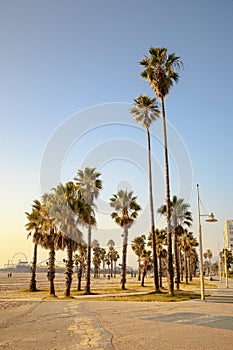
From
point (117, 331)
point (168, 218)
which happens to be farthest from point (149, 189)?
point (117, 331)

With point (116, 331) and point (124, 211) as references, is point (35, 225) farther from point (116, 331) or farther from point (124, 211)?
point (116, 331)

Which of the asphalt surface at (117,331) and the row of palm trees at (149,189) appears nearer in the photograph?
the asphalt surface at (117,331)

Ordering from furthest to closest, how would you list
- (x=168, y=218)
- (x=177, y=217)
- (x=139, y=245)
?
(x=139, y=245) → (x=177, y=217) → (x=168, y=218)

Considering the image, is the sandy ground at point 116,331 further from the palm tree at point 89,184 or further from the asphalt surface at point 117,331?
the palm tree at point 89,184

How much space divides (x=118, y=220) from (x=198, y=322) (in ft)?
97.1

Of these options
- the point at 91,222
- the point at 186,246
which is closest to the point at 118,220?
the point at 91,222

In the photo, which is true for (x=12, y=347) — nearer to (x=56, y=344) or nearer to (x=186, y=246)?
(x=56, y=344)

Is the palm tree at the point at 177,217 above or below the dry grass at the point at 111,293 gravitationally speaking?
above

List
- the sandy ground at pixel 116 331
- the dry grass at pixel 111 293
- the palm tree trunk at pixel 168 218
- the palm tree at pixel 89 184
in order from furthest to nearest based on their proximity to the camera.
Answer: the palm tree at pixel 89 184
the palm tree trunk at pixel 168 218
the dry grass at pixel 111 293
the sandy ground at pixel 116 331

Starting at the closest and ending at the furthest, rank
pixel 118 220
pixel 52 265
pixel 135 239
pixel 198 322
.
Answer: pixel 198 322
pixel 52 265
pixel 118 220
pixel 135 239

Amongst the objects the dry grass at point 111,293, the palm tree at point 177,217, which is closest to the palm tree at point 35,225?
the dry grass at point 111,293

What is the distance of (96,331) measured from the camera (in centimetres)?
1148

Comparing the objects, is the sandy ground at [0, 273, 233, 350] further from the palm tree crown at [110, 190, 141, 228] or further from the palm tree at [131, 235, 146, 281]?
the palm tree at [131, 235, 146, 281]

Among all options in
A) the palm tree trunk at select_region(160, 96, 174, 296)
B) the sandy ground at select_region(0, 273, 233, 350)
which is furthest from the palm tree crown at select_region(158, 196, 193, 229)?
the sandy ground at select_region(0, 273, 233, 350)
